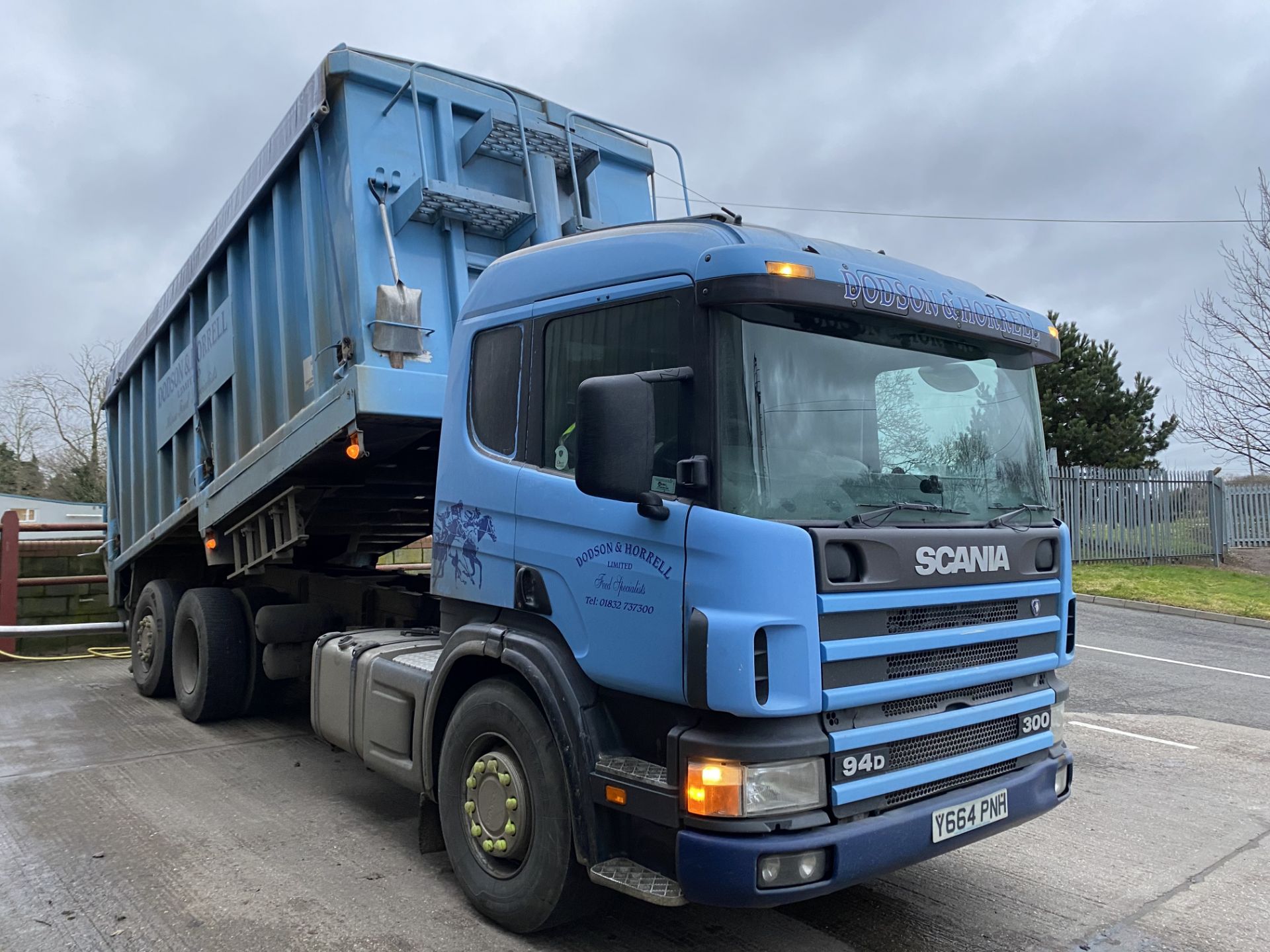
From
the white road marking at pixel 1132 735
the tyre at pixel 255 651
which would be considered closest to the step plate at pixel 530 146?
the tyre at pixel 255 651

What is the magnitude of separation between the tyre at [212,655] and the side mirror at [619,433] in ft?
16.6

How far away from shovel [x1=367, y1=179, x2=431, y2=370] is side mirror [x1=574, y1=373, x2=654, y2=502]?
2.27 metres

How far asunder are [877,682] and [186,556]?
6.81 m

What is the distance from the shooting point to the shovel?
16.9ft

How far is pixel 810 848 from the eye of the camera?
3.02 metres

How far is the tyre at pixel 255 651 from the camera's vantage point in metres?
7.24

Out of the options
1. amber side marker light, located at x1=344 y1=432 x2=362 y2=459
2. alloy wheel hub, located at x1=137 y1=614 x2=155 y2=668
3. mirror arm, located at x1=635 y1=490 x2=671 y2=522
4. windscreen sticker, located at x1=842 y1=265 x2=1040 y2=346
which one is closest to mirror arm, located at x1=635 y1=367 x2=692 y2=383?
mirror arm, located at x1=635 y1=490 x2=671 y2=522

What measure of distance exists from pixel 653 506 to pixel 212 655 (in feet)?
16.9

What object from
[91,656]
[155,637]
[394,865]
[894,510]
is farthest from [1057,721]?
[91,656]

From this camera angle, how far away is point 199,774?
5953 millimetres

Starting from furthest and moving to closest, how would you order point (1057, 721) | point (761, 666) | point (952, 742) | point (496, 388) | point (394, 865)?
point (394, 865) → point (496, 388) → point (1057, 721) → point (952, 742) → point (761, 666)

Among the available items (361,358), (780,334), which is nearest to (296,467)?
(361,358)

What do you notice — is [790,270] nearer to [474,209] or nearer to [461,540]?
[461,540]

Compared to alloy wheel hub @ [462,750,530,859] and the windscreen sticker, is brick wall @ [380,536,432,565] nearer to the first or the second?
alloy wheel hub @ [462,750,530,859]
